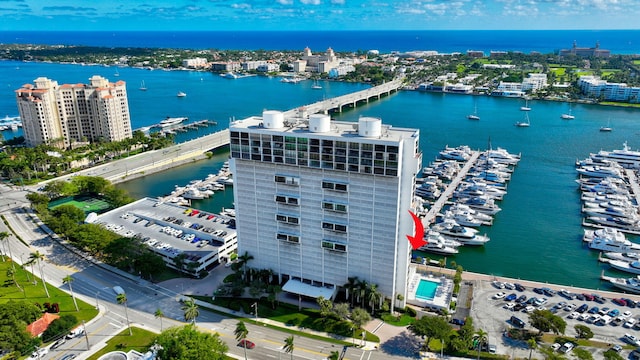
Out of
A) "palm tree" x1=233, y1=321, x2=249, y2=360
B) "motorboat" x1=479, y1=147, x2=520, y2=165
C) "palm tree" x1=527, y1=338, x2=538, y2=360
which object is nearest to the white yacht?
"motorboat" x1=479, y1=147, x2=520, y2=165

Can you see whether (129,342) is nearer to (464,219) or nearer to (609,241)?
(464,219)

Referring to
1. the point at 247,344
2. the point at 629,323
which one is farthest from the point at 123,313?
the point at 629,323

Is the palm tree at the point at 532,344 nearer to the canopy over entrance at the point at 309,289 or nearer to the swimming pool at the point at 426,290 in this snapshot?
the swimming pool at the point at 426,290

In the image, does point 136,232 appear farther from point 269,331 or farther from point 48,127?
point 48,127

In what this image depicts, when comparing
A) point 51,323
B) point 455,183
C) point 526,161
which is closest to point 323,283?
point 51,323

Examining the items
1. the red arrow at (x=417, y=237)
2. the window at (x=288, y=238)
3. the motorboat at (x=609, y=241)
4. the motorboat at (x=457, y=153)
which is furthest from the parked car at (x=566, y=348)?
the motorboat at (x=457, y=153)

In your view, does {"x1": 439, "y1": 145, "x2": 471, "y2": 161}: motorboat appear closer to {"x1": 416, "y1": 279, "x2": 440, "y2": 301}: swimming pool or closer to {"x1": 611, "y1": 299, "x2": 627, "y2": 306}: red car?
{"x1": 611, "y1": 299, "x2": 627, "y2": 306}: red car
